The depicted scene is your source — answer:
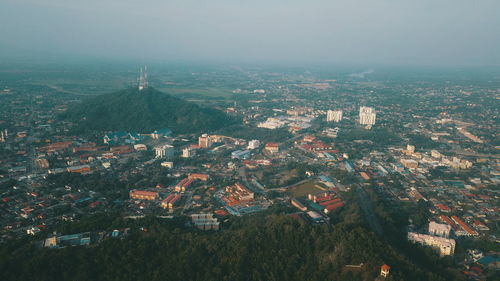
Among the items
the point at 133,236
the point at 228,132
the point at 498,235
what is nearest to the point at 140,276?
the point at 133,236

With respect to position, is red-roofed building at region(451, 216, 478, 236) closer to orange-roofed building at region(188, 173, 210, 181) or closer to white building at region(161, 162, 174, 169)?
orange-roofed building at region(188, 173, 210, 181)

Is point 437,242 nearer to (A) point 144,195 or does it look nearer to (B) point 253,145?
(A) point 144,195

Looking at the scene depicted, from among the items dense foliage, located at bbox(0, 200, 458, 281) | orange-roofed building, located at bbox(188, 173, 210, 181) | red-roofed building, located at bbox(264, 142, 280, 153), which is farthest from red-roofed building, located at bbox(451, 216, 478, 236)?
red-roofed building, located at bbox(264, 142, 280, 153)

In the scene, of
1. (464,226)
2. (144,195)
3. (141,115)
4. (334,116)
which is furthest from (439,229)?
(141,115)

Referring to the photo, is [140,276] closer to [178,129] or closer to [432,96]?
[178,129]

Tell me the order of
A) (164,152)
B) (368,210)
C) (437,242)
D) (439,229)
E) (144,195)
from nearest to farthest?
(437,242), (439,229), (368,210), (144,195), (164,152)

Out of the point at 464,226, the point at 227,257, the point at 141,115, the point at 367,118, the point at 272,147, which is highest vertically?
the point at 367,118
